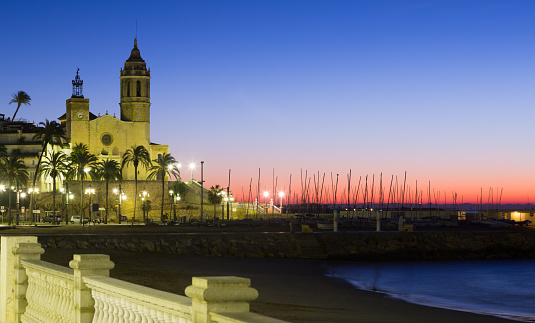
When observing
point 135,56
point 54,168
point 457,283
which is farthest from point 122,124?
point 457,283

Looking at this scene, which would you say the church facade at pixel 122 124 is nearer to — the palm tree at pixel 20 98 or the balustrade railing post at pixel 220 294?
the palm tree at pixel 20 98

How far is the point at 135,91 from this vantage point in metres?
146

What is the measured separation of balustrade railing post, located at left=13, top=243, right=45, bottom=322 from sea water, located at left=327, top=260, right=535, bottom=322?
22.8 metres

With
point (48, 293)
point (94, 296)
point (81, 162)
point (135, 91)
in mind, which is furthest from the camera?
point (135, 91)

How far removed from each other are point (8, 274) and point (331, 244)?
4164cm

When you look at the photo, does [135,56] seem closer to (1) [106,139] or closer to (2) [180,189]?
(1) [106,139]

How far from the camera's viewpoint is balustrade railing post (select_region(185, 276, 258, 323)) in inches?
227

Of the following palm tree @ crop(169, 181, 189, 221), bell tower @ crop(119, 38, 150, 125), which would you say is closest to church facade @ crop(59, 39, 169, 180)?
bell tower @ crop(119, 38, 150, 125)

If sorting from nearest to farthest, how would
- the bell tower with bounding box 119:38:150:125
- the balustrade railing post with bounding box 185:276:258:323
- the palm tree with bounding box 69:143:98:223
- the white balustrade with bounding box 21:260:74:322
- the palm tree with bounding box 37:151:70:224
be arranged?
the balustrade railing post with bounding box 185:276:258:323, the white balustrade with bounding box 21:260:74:322, the palm tree with bounding box 37:151:70:224, the palm tree with bounding box 69:143:98:223, the bell tower with bounding box 119:38:150:125

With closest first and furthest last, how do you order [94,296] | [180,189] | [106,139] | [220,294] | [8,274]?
[220,294], [94,296], [8,274], [180,189], [106,139]

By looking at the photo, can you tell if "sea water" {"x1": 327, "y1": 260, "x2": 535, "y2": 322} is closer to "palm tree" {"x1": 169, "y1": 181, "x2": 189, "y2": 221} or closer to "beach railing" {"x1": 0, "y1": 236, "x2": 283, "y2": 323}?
"beach railing" {"x1": 0, "y1": 236, "x2": 283, "y2": 323}

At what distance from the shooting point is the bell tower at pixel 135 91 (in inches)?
5655

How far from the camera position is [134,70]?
14700 cm

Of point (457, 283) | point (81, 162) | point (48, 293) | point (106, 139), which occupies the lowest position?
point (457, 283)
